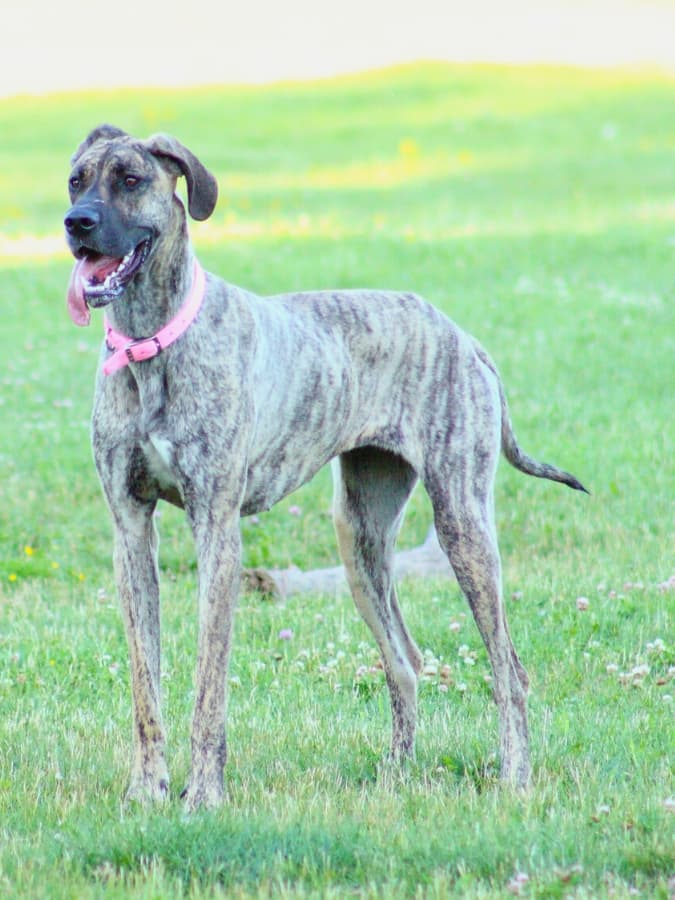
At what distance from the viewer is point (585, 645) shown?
24.3ft

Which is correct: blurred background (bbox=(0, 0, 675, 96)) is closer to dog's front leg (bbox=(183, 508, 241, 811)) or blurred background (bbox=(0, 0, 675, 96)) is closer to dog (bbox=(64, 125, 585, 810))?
dog (bbox=(64, 125, 585, 810))

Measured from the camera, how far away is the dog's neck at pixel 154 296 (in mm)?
5543

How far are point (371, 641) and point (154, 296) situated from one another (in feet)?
8.60

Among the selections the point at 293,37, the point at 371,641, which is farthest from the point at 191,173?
the point at 293,37

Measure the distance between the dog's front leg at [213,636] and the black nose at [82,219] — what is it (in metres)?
1.08

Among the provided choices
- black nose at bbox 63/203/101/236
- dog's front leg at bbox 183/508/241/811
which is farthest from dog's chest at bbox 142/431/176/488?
black nose at bbox 63/203/101/236

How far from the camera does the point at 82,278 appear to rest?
5.29 metres

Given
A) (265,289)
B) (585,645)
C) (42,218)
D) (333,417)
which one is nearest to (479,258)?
(265,289)

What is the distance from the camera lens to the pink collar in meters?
5.48

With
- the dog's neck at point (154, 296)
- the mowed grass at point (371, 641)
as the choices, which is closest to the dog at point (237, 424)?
the dog's neck at point (154, 296)

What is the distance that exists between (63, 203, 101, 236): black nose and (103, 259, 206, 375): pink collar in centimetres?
49

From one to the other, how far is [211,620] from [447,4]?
45601mm

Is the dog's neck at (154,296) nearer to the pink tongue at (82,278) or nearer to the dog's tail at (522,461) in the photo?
the pink tongue at (82,278)

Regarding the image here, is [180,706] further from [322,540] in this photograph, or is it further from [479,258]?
[479,258]
